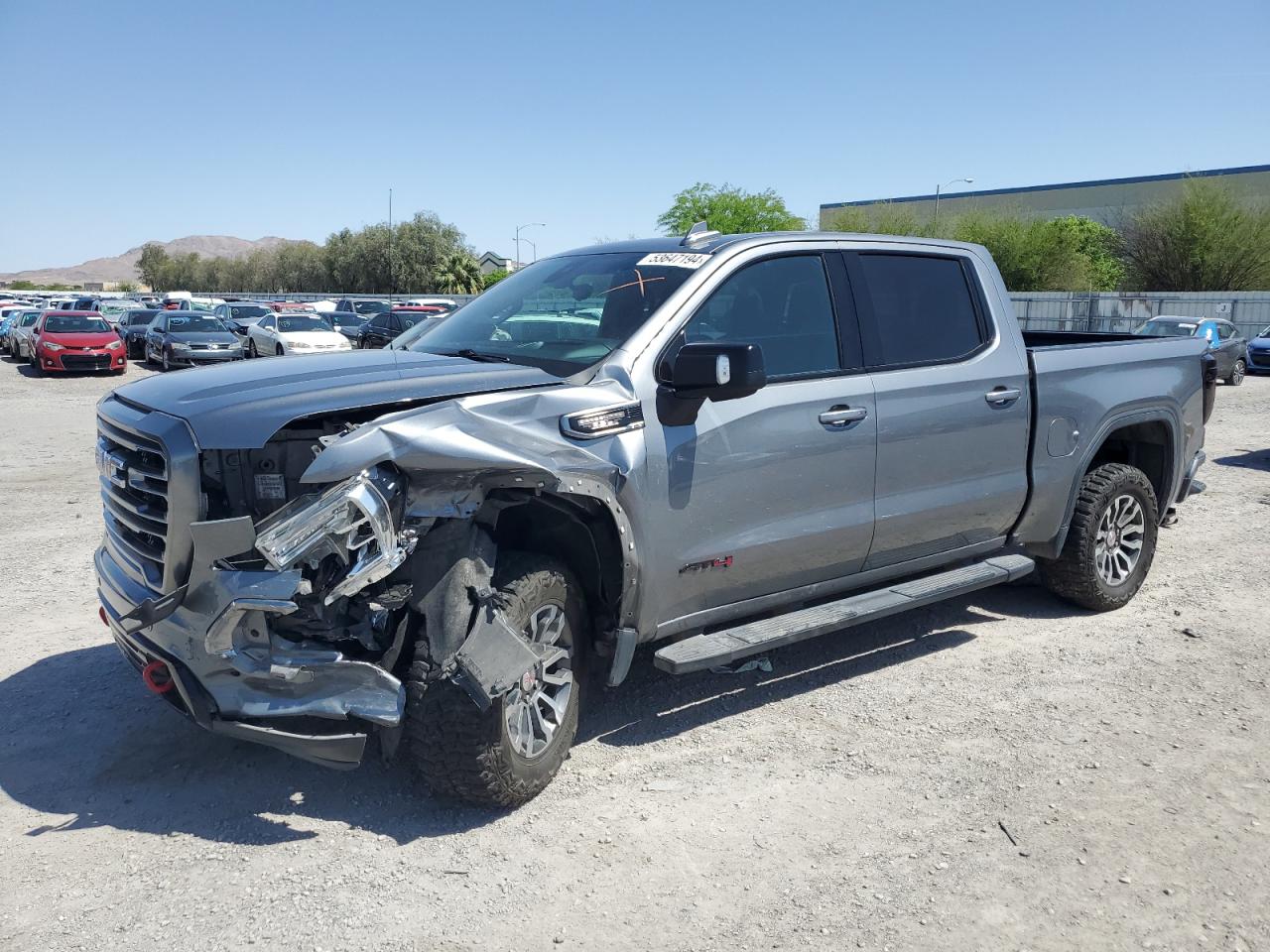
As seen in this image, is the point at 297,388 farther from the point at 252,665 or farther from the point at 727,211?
Answer: the point at 727,211

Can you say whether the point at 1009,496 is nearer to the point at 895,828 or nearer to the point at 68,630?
the point at 895,828

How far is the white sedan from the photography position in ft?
83.4

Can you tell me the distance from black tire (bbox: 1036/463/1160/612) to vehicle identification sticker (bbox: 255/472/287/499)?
4474 mm

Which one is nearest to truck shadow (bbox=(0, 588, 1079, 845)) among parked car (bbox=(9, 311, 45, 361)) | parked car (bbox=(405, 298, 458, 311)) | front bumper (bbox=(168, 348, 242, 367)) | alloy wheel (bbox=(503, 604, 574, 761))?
alloy wheel (bbox=(503, 604, 574, 761))

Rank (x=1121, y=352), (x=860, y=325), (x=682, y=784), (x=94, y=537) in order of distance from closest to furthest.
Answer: (x=682, y=784) → (x=860, y=325) → (x=1121, y=352) → (x=94, y=537)

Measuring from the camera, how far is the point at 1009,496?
5430 millimetres

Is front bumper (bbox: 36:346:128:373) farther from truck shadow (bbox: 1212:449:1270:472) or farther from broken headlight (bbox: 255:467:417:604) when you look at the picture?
broken headlight (bbox: 255:467:417:604)

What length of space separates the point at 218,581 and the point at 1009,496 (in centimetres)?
398

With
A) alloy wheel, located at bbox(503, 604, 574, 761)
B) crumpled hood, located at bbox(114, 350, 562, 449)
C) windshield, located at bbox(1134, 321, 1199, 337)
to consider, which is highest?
windshield, located at bbox(1134, 321, 1199, 337)

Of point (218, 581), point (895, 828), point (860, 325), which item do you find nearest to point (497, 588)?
point (218, 581)

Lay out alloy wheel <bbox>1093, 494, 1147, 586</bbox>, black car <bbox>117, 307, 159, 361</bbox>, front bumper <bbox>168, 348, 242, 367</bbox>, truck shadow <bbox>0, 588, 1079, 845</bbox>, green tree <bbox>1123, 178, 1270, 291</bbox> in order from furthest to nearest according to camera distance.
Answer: green tree <bbox>1123, 178, 1270, 291</bbox>
black car <bbox>117, 307, 159, 361</bbox>
front bumper <bbox>168, 348, 242, 367</bbox>
alloy wheel <bbox>1093, 494, 1147, 586</bbox>
truck shadow <bbox>0, 588, 1079, 845</bbox>

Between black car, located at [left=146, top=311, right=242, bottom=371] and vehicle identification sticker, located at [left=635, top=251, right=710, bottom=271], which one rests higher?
vehicle identification sticker, located at [left=635, top=251, right=710, bottom=271]

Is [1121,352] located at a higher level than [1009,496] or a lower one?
higher

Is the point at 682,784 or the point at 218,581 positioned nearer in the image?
the point at 218,581
